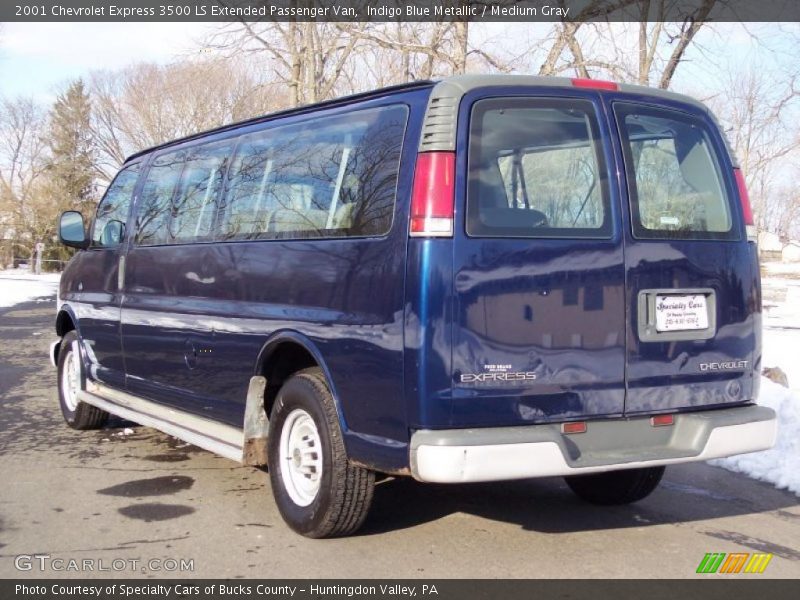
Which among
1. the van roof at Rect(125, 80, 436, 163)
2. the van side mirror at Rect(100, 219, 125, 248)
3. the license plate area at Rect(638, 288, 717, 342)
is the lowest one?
the license plate area at Rect(638, 288, 717, 342)

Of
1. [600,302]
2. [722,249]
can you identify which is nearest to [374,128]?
[600,302]

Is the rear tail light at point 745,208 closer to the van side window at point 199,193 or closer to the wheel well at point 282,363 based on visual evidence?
the wheel well at point 282,363

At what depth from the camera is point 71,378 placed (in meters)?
7.88

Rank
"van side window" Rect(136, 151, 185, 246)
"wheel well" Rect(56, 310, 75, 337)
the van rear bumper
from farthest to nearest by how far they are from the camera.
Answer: "wheel well" Rect(56, 310, 75, 337) → "van side window" Rect(136, 151, 185, 246) → the van rear bumper

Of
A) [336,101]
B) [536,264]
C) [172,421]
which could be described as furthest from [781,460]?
[172,421]

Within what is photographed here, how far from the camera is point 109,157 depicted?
49.8 metres

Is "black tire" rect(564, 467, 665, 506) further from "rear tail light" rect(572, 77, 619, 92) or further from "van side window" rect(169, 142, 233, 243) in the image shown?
"van side window" rect(169, 142, 233, 243)

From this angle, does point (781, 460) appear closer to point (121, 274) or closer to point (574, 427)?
point (574, 427)

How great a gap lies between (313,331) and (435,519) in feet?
4.57

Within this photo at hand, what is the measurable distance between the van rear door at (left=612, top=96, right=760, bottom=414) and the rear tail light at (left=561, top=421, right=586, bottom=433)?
0.89 ft

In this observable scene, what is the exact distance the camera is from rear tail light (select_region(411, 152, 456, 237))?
13.3 feet

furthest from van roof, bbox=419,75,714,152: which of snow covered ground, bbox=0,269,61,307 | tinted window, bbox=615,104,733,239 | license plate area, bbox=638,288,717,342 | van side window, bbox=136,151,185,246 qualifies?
snow covered ground, bbox=0,269,61,307

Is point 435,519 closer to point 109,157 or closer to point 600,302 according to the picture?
point 600,302

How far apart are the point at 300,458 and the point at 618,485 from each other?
2.00 metres
